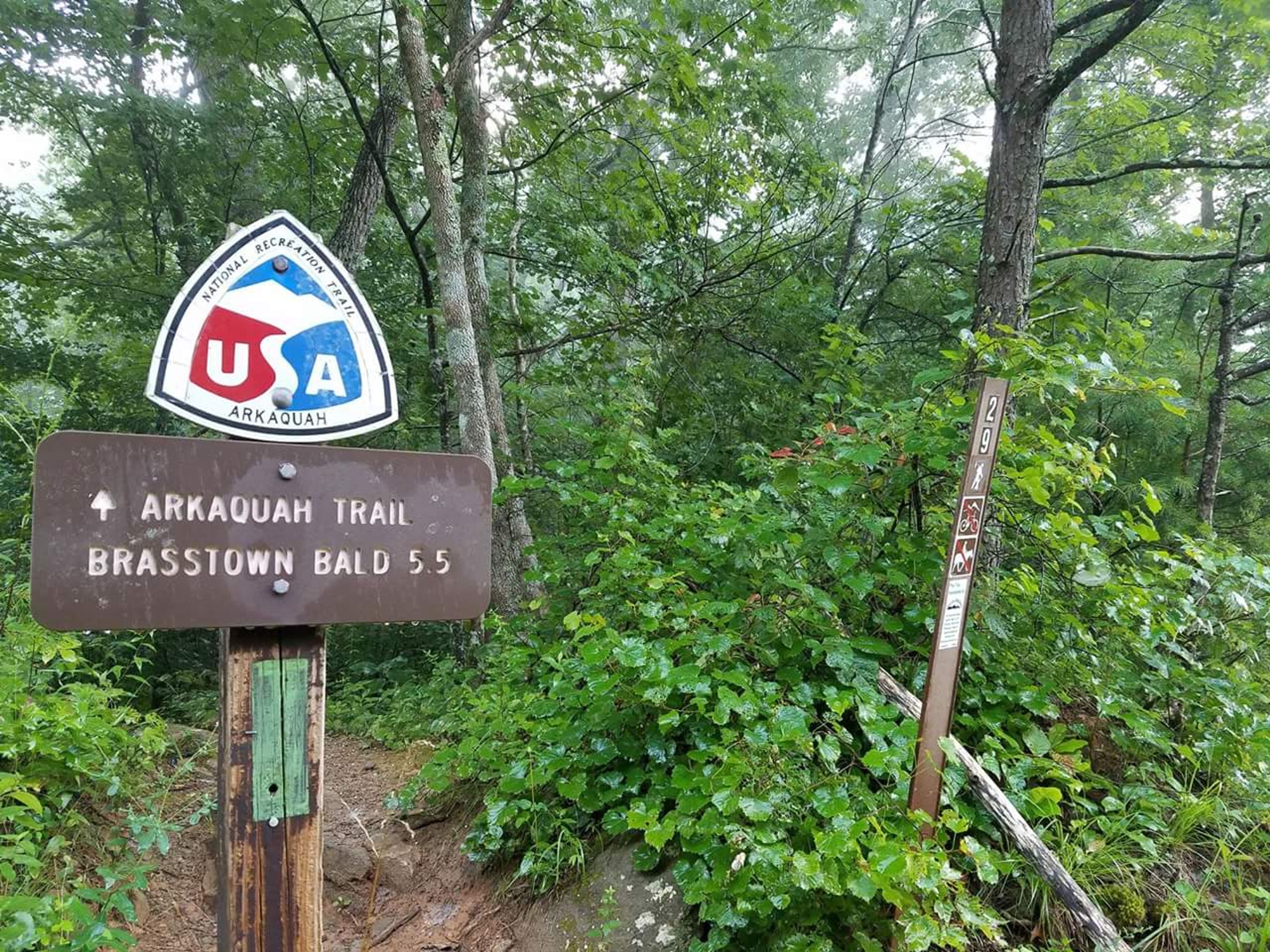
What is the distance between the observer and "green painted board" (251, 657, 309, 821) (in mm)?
1256

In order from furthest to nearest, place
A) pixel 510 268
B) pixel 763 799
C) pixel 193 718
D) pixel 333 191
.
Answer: pixel 333 191 → pixel 510 268 → pixel 193 718 → pixel 763 799

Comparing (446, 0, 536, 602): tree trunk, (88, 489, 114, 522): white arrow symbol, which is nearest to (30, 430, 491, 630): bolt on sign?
(88, 489, 114, 522): white arrow symbol

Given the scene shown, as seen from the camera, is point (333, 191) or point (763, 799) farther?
point (333, 191)

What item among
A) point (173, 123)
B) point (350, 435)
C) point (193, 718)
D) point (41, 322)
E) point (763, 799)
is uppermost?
point (173, 123)

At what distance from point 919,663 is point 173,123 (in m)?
7.92

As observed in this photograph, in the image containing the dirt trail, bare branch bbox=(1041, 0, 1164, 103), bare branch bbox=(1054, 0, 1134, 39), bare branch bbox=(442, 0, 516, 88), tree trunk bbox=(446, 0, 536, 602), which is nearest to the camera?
the dirt trail

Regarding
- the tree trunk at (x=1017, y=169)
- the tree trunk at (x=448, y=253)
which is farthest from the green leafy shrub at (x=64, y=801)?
the tree trunk at (x=1017, y=169)

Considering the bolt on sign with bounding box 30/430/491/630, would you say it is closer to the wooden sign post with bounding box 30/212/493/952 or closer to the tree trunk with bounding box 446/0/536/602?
the wooden sign post with bounding box 30/212/493/952

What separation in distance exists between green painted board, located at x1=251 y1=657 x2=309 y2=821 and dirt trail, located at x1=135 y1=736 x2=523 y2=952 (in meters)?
1.18

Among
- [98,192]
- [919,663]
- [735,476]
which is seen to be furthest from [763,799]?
[98,192]

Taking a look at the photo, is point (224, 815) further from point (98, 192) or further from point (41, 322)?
point (98, 192)

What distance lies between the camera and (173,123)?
20.7 ft

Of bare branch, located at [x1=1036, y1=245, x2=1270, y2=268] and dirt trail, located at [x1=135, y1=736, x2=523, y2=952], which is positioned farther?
bare branch, located at [x1=1036, y1=245, x2=1270, y2=268]

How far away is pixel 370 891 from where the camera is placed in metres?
2.97
